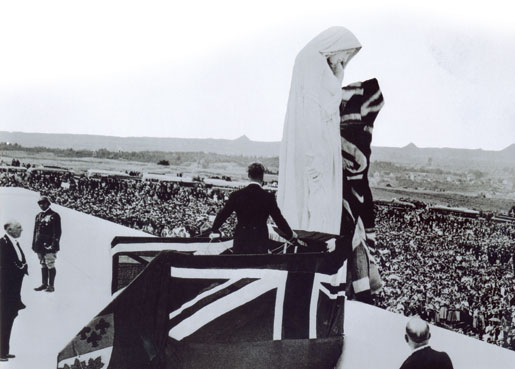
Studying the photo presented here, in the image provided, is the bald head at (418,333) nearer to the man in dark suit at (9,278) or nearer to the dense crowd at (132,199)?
the man in dark suit at (9,278)

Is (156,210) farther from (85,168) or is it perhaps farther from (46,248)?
(46,248)

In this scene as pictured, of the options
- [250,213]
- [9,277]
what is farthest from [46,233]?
[250,213]

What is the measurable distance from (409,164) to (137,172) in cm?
281

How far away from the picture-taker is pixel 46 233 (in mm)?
4969

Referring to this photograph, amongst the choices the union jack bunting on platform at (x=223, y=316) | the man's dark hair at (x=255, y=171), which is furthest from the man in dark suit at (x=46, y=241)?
the union jack bunting on platform at (x=223, y=316)

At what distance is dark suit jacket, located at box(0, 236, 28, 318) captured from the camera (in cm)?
349

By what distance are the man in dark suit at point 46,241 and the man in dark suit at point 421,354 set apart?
11.5 ft

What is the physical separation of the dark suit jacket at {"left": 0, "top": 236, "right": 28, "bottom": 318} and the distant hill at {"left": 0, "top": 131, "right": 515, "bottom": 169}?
2.09m

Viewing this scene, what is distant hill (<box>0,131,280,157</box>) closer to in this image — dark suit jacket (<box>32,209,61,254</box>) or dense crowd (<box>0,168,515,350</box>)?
dense crowd (<box>0,168,515,350</box>)

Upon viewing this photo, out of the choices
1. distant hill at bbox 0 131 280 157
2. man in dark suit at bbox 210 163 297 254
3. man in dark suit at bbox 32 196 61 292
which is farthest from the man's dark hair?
man in dark suit at bbox 32 196 61 292

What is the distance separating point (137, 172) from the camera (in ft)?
18.5

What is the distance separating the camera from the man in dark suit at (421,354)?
6.54 ft

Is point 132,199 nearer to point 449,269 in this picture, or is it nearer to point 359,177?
point 359,177

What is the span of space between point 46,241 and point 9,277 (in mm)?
1399
